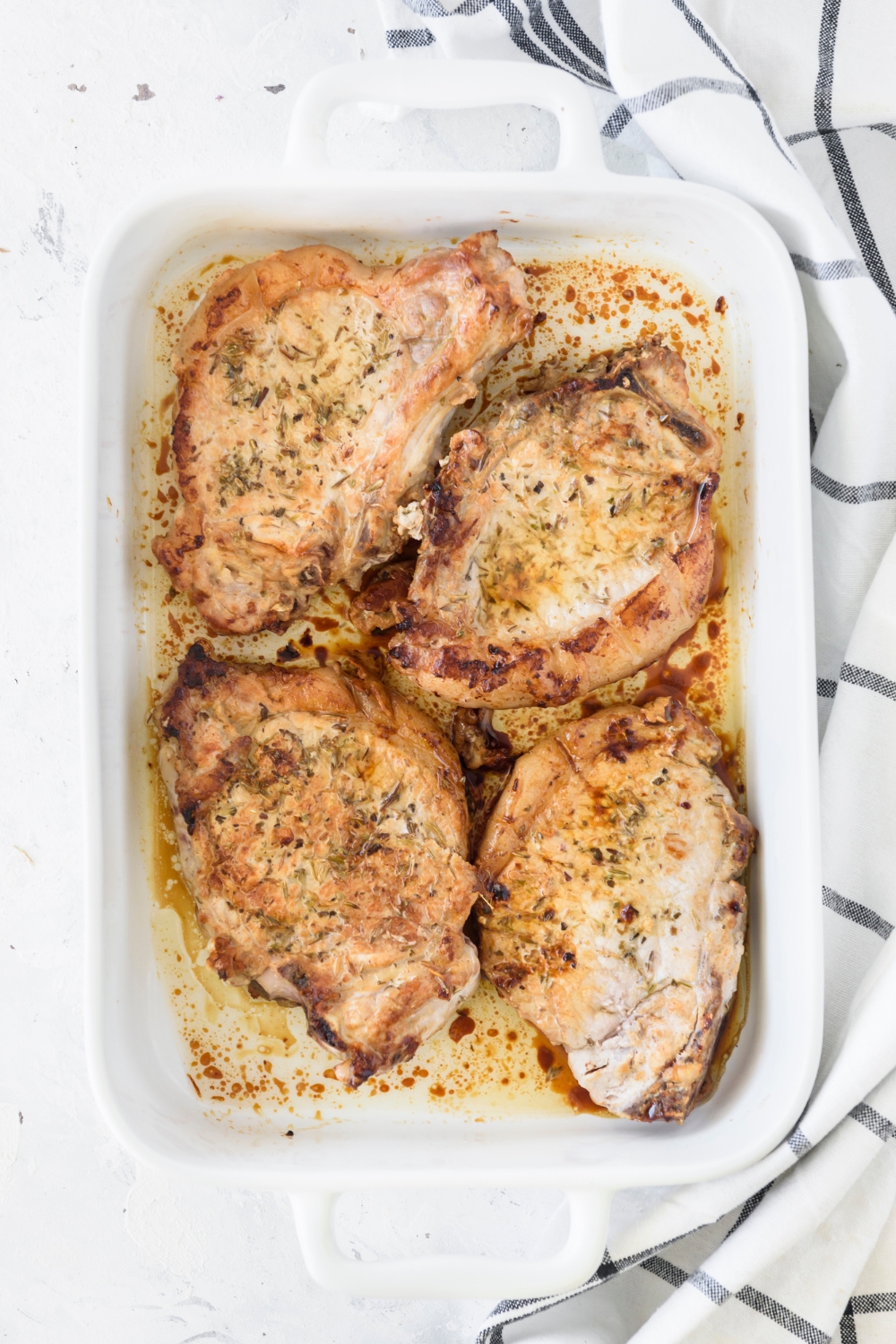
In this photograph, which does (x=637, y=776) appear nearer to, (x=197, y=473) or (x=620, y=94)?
(x=197, y=473)

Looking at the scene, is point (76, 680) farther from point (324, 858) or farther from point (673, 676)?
point (673, 676)

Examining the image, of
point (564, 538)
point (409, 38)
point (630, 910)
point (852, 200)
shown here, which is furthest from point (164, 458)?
point (852, 200)

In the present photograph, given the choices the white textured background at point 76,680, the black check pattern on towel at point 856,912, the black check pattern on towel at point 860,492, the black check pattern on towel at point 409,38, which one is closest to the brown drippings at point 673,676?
the black check pattern on towel at point 860,492

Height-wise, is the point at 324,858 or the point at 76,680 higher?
the point at 76,680

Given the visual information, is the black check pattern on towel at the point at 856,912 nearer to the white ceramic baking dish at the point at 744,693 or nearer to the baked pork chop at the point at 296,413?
the white ceramic baking dish at the point at 744,693

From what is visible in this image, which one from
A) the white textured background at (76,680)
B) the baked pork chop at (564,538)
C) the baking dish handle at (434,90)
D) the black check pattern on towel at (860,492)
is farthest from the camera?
the white textured background at (76,680)

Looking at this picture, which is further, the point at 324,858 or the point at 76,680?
the point at 76,680

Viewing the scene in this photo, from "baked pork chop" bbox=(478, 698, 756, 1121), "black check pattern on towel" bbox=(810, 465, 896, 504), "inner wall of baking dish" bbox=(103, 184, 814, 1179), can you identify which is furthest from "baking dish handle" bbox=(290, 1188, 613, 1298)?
"black check pattern on towel" bbox=(810, 465, 896, 504)

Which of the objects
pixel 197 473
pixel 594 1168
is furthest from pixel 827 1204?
pixel 197 473
